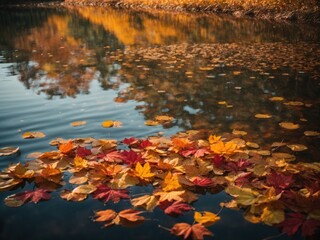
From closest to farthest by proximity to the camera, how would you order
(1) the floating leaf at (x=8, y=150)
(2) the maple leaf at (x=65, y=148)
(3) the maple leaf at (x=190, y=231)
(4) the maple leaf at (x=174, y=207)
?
1. (3) the maple leaf at (x=190, y=231)
2. (4) the maple leaf at (x=174, y=207)
3. (2) the maple leaf at (x=65, y=148)
4. (1) the floating leaf at (x=8, y=150)

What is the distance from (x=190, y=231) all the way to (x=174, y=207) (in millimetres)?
281

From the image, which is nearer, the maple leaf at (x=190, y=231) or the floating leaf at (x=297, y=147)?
the maple leaf at (x=190, y=231)

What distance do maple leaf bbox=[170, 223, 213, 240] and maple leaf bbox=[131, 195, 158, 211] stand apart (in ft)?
0.96

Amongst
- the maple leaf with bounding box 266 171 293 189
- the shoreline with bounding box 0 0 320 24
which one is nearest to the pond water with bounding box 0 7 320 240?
the maple leaf with bounding box 266 171 293 189

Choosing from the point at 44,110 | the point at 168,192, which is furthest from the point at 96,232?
the point at 44,110

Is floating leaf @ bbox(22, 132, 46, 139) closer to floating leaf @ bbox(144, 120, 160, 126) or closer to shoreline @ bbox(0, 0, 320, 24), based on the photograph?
floating leaf @ bbox(144, 120, 160, 126)

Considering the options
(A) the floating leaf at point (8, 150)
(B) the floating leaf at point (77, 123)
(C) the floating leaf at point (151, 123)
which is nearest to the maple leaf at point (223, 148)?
(C) the floating leaf at point (151, 123)

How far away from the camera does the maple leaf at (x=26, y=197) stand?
2.43 metres

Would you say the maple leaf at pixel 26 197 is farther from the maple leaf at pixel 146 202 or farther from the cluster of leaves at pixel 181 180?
the maple leaf at pixel 146 202

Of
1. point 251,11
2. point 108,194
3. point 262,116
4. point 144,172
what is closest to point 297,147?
point 262,116

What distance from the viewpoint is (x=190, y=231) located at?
202 centimetres

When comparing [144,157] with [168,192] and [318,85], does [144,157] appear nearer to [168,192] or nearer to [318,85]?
[168,192]

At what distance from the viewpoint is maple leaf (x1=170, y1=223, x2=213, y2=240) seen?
1.97m

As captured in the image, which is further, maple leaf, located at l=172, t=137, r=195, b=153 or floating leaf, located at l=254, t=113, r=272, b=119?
floating leaf, located at l=254, t=113, r=272, b=119
